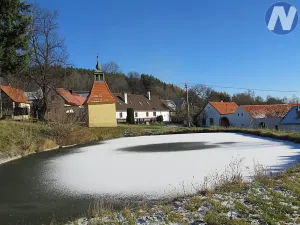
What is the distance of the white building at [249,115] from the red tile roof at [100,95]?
21327mm

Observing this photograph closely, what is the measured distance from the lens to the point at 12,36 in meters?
16.9

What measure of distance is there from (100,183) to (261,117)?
1671 inches

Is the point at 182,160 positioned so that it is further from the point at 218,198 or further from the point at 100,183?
the point at 218,198

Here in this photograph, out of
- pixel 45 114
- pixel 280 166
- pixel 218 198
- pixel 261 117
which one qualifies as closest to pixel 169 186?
pixel 218 198

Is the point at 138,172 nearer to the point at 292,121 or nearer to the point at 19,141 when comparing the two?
the point at 19,141

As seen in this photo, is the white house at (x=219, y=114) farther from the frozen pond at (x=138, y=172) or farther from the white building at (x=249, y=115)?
the frozen pond at (x=138, y=172)

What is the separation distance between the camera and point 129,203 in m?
6.61

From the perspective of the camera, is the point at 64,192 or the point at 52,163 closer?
the point at 64,192

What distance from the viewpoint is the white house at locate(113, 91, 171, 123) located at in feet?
176

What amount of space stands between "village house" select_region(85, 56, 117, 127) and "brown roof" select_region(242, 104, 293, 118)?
23.6 metres

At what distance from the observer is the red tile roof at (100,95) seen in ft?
106

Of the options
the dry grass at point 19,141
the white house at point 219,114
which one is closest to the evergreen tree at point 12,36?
the dry grass at point 19,141

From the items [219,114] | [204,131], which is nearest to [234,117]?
[219,114]

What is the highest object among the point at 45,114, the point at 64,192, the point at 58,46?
the point at 58,46
